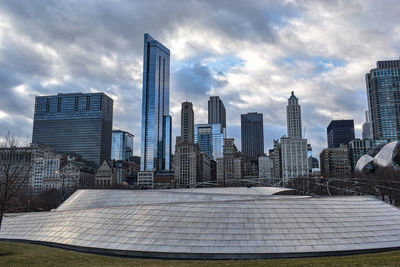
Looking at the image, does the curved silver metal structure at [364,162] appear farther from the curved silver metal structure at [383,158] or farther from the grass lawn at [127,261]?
the grass lawn at [127,261]

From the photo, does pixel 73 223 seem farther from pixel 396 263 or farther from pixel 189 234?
pixel 396 263

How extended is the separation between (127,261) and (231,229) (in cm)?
931

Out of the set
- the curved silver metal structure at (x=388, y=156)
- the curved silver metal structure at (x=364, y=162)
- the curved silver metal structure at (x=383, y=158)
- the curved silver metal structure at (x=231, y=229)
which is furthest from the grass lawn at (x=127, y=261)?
the curved silver metal structure at (x=364, y=162)

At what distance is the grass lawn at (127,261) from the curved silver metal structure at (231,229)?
1.81m

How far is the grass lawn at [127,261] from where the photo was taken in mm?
20616

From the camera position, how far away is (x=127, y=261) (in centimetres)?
2494

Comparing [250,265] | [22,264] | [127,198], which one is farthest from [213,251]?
[127,198]

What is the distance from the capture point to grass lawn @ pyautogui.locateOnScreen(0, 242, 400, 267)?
20616 millimetres

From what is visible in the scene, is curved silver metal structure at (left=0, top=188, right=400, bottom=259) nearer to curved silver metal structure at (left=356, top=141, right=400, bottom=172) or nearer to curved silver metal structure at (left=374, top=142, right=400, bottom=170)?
curved silver metal structure at (left=374, top=142, right=400, bottom=170)

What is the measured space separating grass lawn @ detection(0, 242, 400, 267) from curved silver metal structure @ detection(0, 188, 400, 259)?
1809 mm

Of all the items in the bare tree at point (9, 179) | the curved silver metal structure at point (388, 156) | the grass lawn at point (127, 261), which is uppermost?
the curved silver metal structure at point (388, 156)

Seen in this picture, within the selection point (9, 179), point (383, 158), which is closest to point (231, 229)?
point (9, 179)

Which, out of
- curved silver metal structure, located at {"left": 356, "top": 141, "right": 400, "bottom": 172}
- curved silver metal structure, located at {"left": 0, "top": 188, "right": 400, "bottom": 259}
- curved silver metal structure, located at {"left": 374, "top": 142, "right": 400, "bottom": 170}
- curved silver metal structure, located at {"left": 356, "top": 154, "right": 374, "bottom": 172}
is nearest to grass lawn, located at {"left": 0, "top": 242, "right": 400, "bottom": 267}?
curved silver metal structure, located at {"left": 0, "top": 188, "right": 400, "bottom": 259}

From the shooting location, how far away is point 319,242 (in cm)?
2719
